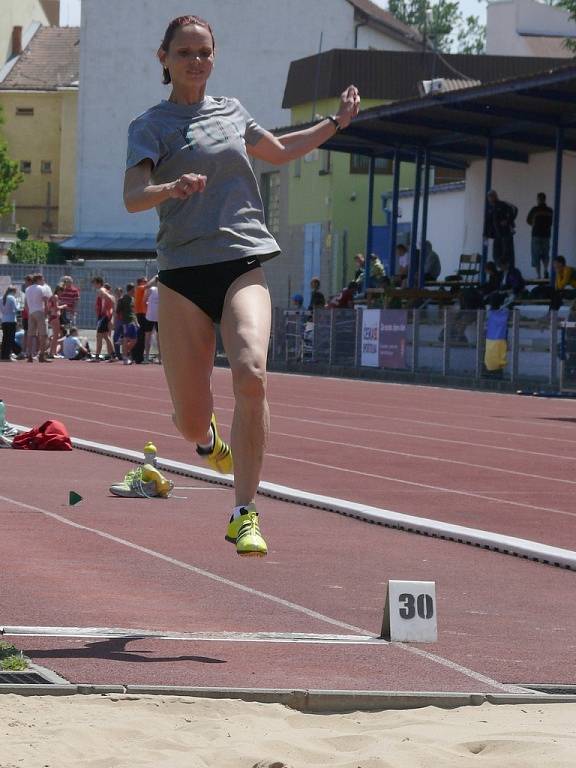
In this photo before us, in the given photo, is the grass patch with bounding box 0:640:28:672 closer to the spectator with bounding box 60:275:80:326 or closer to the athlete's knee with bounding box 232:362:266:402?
the athlete's knee with bounding box 232:362:266:402

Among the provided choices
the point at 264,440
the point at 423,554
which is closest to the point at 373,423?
the point at 423,554

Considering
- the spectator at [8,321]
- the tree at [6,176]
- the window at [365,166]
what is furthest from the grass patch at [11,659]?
the tree at [6,176]

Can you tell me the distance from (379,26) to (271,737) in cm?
7232

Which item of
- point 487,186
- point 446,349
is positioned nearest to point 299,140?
point 446,349

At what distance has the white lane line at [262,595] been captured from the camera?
219 inches

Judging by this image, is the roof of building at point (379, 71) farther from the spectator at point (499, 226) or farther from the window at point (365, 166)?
the spectator at point (499, 226)

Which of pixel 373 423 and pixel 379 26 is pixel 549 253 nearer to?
pixel 373 423

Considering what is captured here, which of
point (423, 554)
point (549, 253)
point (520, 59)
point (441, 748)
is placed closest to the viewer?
point (441, 748)

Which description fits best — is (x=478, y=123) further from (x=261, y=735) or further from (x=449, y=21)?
(x=449, y=21)

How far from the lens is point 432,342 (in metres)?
31.8

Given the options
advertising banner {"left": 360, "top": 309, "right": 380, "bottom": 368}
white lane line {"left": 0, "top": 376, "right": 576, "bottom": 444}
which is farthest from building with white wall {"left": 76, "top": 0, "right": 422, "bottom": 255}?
white lane line {"left": 0, "top": 376, "right": 576, "bottom": 444}

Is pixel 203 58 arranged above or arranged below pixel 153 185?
above

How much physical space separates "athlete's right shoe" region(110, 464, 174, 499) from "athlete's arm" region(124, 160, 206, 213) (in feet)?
14.7

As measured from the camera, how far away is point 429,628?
6.14 meters
